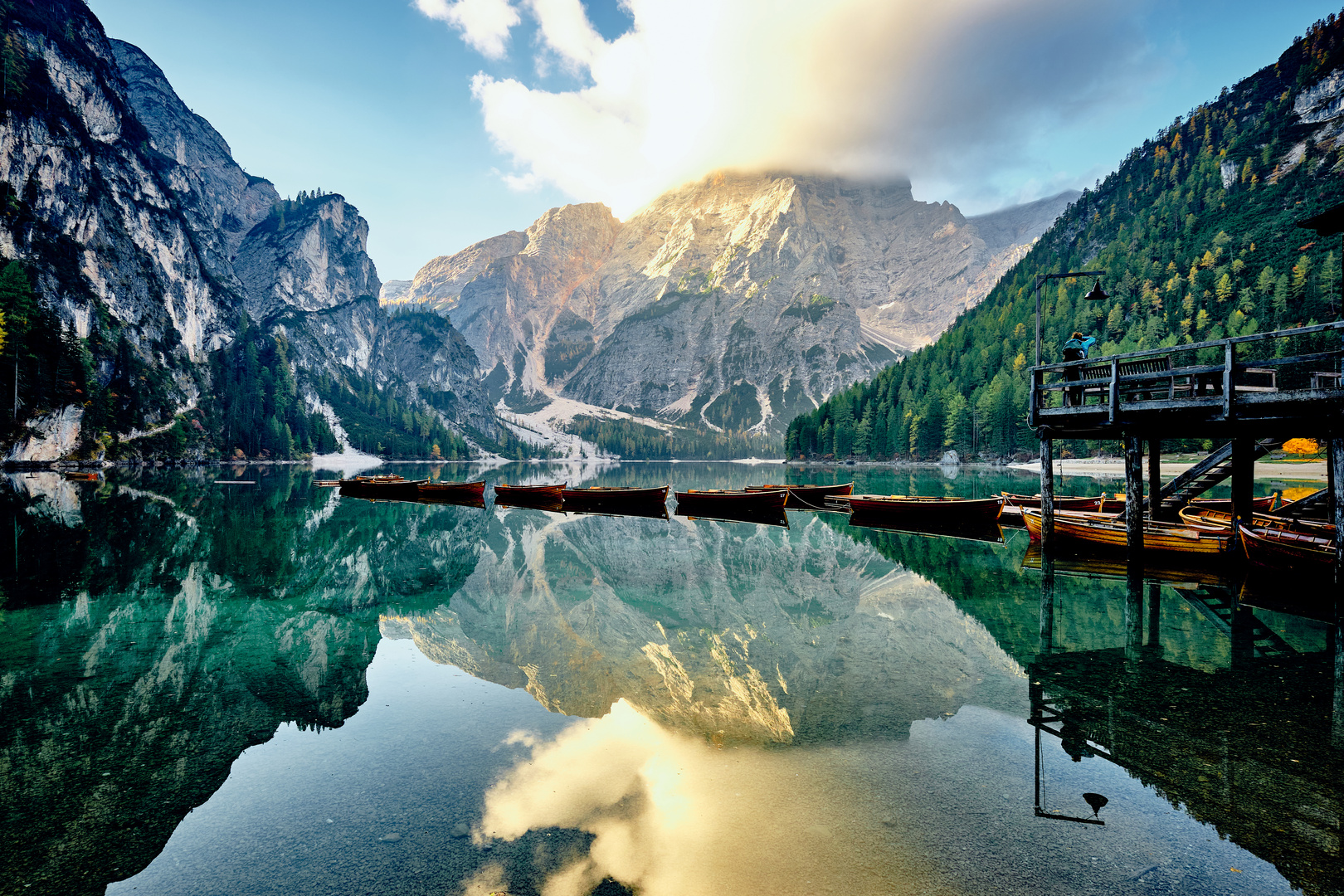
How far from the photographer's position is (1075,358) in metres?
25.3

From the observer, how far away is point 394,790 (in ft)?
25.9

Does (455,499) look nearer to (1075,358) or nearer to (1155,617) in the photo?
(1075,358)

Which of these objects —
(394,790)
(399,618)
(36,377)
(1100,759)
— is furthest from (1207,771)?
(36,377)

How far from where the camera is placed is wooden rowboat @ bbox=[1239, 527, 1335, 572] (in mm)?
17484

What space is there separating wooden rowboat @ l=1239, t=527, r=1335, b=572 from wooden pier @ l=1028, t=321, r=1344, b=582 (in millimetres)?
570

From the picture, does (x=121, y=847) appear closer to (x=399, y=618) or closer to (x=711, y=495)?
(x=399, y=618)

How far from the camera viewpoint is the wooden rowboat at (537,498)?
185 ft

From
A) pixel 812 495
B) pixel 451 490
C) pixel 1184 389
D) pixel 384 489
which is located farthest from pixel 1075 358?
pixel 384 489

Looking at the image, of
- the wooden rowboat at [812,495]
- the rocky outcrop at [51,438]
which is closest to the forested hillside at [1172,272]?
the wooden rowboat at [812,495]

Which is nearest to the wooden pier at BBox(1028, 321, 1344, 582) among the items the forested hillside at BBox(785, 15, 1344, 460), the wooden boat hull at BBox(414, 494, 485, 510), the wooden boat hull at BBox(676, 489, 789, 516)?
the wooden boat hull at BBox(676, 489, 789, 516)

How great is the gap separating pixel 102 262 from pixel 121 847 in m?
216

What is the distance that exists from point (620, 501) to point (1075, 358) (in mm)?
35693

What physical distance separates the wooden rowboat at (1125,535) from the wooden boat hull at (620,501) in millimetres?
27669

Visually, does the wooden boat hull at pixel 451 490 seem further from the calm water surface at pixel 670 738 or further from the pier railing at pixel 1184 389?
the pier railing at pixel 1184 389
